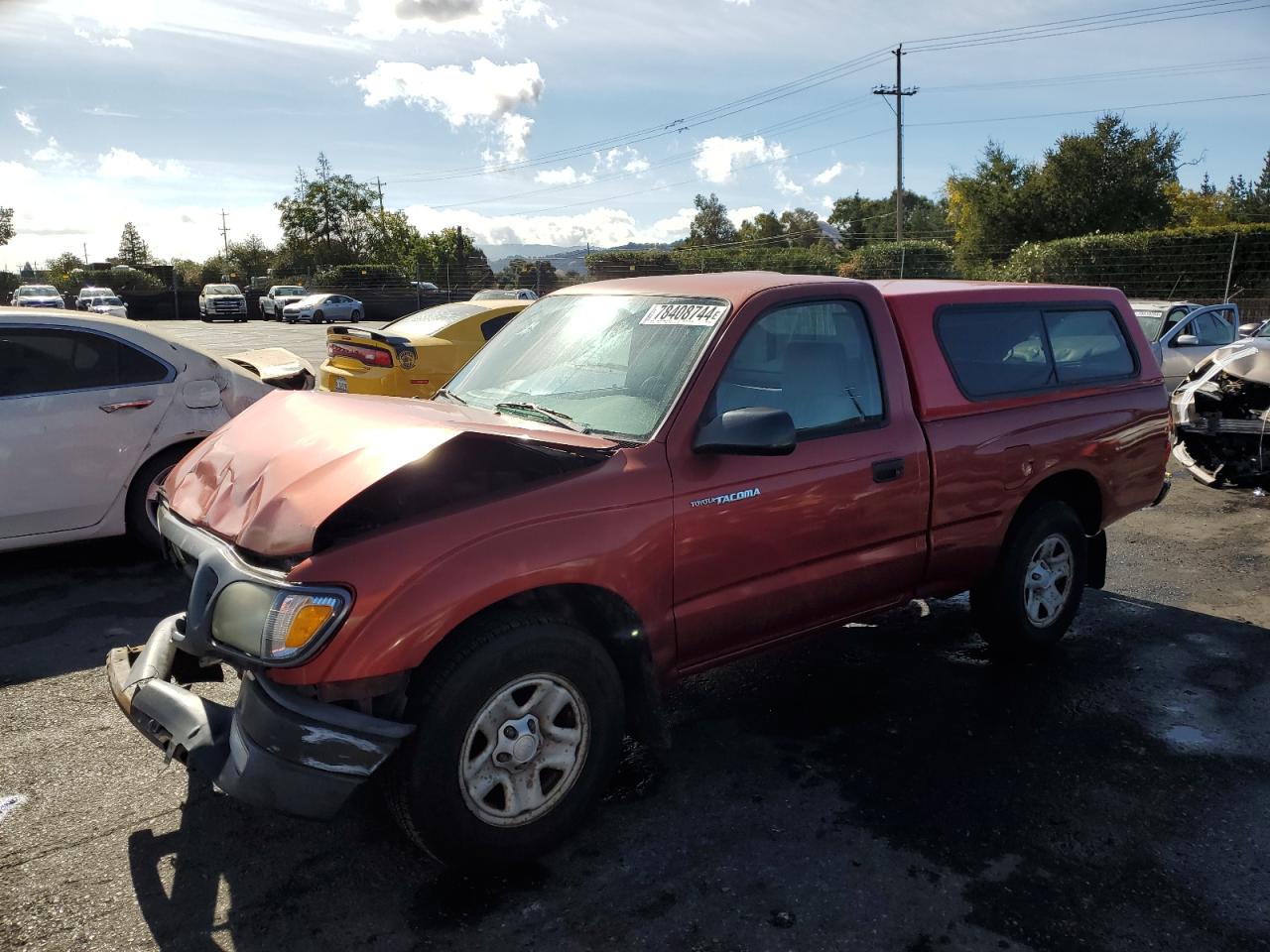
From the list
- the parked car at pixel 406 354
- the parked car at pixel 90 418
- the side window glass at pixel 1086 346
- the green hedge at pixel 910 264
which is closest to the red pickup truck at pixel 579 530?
the side window glass at pixel 1086 346

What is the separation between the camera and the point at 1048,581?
477 cm

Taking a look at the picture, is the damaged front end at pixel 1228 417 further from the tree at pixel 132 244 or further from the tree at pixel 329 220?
the tree at pixel 132 244

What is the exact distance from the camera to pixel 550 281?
39750 millimetres

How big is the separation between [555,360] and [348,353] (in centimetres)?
564

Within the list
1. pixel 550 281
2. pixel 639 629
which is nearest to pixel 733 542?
pixel 639 629

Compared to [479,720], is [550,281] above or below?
above

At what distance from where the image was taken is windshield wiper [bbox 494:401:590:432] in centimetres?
351

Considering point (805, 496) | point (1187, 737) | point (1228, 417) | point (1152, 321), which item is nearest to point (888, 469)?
point (805, 496)

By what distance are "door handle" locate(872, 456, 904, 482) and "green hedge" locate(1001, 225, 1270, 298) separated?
2063 cm

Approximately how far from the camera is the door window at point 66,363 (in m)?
5.66

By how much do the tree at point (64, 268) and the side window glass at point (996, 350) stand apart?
71.4 meters

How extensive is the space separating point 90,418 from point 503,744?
164 inches

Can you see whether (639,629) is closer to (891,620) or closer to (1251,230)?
(891,620)

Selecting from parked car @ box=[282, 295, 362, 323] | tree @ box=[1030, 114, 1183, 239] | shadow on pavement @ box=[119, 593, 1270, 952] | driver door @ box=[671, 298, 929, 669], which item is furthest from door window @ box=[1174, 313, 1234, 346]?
parked car @ box=[282, 295, 362, 323]
